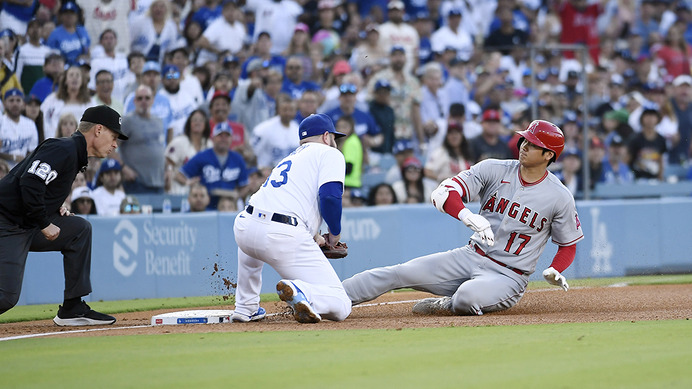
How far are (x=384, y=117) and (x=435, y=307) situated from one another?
5372mm

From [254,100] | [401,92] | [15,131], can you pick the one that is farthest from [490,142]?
[15,131]

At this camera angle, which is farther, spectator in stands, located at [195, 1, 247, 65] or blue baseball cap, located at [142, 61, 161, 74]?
spectator in stands, located at [195, 1, 247, 65]

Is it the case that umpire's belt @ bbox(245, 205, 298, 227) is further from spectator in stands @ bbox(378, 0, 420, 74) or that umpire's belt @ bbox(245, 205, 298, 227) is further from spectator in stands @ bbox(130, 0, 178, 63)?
spectator in stands @ bbox(378, 0, 420, 74)

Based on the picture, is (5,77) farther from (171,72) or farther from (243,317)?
(243,317)

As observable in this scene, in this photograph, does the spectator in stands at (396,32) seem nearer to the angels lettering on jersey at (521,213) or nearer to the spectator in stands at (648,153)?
the spectator in stands at (648,153)

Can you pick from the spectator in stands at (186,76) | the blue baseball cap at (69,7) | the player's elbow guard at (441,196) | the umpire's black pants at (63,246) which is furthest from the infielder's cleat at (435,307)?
the blue baseball cap at (69,7)

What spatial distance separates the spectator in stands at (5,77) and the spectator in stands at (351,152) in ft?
13.3

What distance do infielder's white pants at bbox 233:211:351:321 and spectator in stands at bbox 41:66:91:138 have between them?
4.63 meters

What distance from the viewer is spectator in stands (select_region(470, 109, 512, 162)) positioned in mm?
13117

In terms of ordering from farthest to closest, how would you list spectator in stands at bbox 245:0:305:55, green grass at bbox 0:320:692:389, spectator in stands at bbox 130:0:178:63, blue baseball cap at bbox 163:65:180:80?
spectator in stands at bbox 245:0:305:55 → spectator in stands at bbox 130:0:178:63 → blue baseball cap at bbox 163:65:180:80 → green grass at bbox 0:320:692:389

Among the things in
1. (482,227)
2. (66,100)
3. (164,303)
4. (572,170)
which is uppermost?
(66,100)

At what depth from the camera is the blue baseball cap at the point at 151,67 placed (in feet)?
36.9

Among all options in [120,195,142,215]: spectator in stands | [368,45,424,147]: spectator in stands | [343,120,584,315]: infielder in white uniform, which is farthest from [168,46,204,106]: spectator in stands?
[343,120,584,315]: infielder in white uniform

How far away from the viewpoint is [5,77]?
34.0 feet
